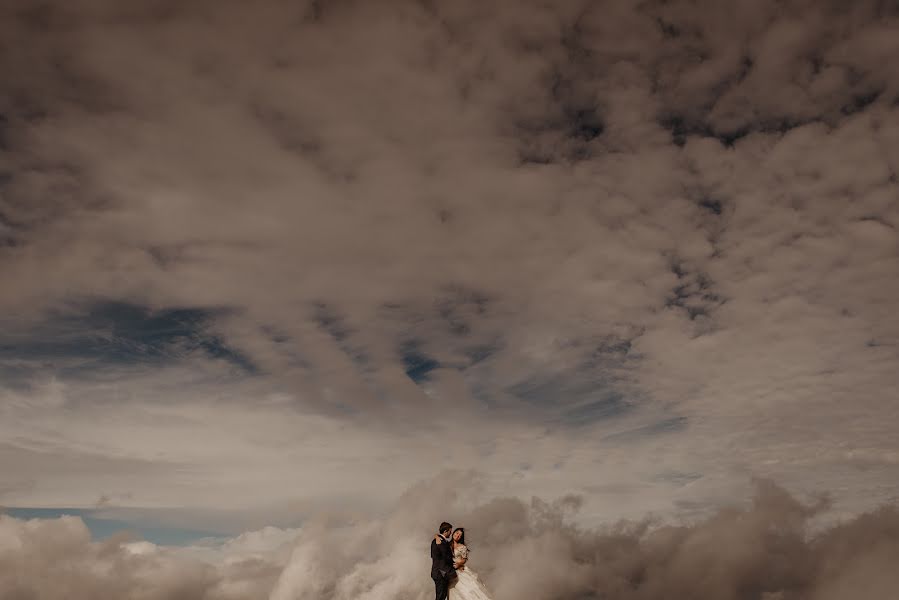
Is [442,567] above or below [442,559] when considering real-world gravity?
below

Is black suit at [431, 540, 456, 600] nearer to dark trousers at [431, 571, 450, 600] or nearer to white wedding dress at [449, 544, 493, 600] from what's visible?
dark trousers at [431, 571, 450, 600]

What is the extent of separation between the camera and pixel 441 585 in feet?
74.0

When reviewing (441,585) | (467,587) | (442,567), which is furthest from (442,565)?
(467,587)

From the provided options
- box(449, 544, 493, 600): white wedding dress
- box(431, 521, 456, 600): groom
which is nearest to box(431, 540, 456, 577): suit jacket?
box(431, 521, 456, 600): groom

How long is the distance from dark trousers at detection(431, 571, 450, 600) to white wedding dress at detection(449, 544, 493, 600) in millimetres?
381

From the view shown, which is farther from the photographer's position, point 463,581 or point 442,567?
point 442,567

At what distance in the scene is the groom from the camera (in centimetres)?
2223

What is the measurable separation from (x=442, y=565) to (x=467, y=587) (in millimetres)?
1698

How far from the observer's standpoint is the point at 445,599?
74.2 feet

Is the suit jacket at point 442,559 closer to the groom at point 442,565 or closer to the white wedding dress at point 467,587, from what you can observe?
the groom at point 442,565

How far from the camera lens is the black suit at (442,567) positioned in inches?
875

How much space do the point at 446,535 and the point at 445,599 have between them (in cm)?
269

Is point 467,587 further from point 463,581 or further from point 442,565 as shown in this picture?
point 442,565

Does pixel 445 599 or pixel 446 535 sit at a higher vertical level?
pixel 446 535
